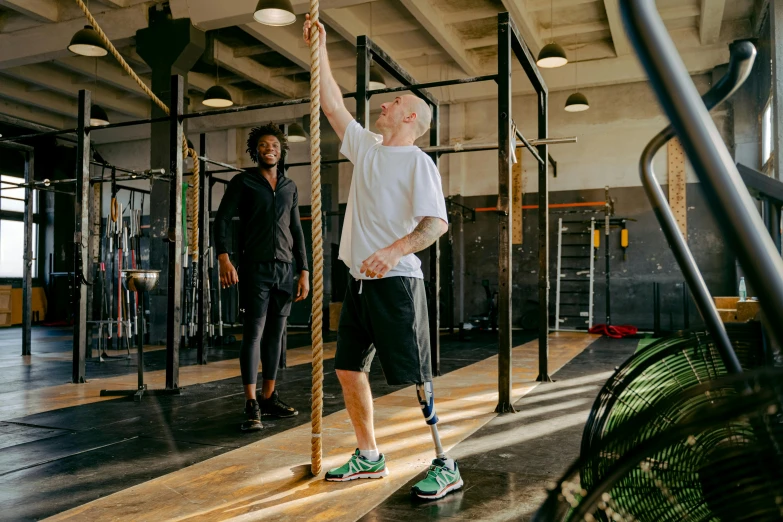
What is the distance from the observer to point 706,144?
1.84 feet

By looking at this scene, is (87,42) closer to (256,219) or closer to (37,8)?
(37,8)

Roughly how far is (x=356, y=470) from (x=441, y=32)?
330 inches

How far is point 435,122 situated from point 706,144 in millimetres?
5009

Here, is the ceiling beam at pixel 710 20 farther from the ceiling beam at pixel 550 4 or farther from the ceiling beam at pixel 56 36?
the ceiling beam at pixel 56 36

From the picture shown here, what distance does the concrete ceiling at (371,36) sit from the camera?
340 inches

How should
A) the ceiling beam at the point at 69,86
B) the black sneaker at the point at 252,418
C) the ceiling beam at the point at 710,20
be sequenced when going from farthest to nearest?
the ceiling beam at the point at 69,86 < the ceiling beam at the point at 710,20 < the black sneaker at the point at 252,418

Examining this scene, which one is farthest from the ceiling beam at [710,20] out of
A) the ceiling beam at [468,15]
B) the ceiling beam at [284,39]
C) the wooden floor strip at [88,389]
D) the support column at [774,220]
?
the support column at [774,220]

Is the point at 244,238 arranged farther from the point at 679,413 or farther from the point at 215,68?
the point at 215,68

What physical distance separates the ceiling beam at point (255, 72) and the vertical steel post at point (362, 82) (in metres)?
6.45

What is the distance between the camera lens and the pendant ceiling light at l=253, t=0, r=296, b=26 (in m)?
6.05

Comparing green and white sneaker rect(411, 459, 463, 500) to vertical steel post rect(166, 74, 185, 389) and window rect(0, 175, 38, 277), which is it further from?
window rect(0, 175, 38, 277)

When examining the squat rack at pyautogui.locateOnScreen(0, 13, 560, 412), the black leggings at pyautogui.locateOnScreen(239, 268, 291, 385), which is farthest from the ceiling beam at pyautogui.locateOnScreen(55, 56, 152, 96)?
the black leggings at pyautogui.locateOnScreen(239, 268, 291, 385)

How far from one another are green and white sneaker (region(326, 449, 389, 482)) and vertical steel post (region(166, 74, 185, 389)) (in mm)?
2424

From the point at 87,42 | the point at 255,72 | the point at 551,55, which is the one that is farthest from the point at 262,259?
the point at 255,72
